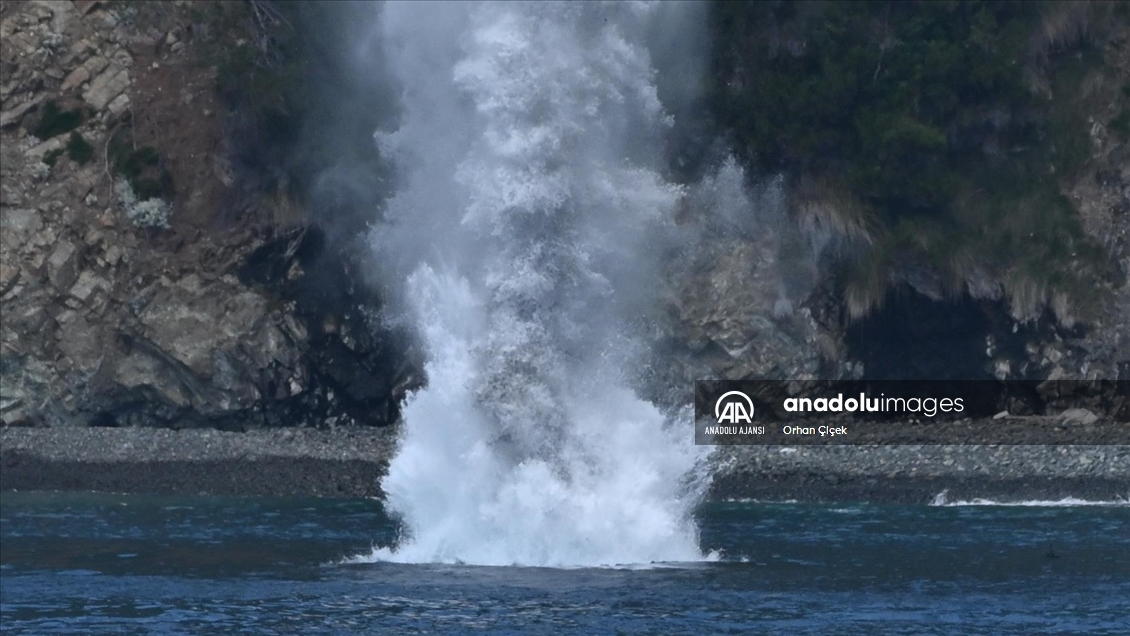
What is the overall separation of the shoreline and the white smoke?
113 inches

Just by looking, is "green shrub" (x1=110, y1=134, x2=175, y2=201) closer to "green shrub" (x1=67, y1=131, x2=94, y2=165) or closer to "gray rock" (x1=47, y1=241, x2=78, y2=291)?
"green shrub" (x1=67, y1=131, x2=94, y2=165)

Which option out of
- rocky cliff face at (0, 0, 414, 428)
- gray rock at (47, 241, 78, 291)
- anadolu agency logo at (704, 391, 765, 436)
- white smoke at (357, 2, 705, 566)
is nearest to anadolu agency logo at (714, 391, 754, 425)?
anadolu agency logo at (704, 391, 765, 436)

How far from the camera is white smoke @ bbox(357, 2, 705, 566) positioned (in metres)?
21.3

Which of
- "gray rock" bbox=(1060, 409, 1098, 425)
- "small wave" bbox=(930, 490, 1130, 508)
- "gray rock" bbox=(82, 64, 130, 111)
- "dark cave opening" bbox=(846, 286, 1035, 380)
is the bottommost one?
"small wave" bbox=(930, 490, 1130, 508)

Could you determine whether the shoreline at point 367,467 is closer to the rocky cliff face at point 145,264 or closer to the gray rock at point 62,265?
the rocky cliff face at point 145,264

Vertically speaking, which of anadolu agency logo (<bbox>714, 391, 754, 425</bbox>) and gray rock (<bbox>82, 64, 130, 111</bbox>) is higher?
gray rock (<bbox>82, 64, 130, 111</bbox>)

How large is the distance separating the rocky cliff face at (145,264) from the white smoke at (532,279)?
2.14 meters

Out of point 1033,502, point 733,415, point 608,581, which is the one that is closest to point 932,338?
point 733,415

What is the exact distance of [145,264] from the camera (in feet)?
115

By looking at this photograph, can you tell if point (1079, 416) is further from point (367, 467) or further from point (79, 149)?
point (79, 149)

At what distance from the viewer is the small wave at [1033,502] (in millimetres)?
26578

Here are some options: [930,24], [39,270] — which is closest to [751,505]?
[930,24]

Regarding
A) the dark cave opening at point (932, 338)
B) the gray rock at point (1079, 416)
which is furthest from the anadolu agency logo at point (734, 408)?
the gray rock at point (1079, 416)

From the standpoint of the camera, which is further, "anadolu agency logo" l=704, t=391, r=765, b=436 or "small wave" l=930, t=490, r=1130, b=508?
"anadolu agency logo" l=704, t=391, r=765, b=436
